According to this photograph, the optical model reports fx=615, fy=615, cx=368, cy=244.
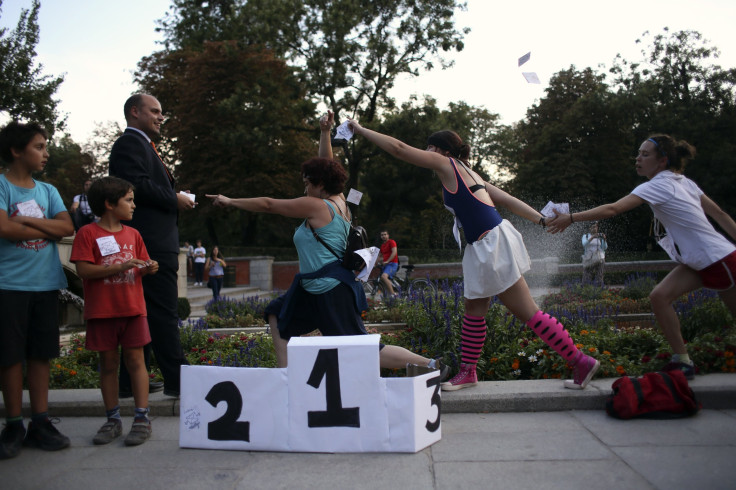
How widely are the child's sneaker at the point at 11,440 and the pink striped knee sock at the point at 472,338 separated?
9.62 feet

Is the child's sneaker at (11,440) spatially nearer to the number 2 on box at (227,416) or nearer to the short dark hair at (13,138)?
the number 2 on box at (227,416)

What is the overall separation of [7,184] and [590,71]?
41.0 meters

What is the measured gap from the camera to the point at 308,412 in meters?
3.54

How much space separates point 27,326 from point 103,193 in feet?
3.05

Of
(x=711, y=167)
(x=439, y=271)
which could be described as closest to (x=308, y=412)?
(x=439, y=271)

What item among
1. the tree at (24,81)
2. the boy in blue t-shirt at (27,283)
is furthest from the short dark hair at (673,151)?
the tree at (24,81)

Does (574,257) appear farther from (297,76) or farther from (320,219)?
(320,219)

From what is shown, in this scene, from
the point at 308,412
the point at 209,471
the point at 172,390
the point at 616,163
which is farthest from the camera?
the point at 616,163

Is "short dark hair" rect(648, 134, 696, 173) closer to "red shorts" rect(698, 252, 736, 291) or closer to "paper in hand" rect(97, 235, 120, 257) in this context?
"red shorts" rect(698, 252, 736, 291)

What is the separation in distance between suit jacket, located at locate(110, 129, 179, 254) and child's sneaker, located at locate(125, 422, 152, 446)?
3.86 ft

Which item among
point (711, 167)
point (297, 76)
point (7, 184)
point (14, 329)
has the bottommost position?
point (14, 329)

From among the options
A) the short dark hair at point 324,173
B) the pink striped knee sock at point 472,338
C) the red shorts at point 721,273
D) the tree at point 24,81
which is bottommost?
the pink striped knee sock at point 472,338

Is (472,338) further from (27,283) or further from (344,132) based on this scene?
(27,283)

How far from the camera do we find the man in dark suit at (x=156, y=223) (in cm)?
425
